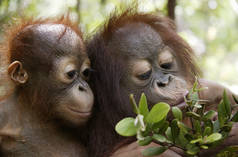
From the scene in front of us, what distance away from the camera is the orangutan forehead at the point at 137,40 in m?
3.02

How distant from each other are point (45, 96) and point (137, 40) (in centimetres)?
86

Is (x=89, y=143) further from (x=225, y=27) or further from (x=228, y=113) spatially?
(x=225, y=27)

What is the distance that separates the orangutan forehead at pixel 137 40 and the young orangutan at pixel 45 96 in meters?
0.32

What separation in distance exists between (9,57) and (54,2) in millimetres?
4551

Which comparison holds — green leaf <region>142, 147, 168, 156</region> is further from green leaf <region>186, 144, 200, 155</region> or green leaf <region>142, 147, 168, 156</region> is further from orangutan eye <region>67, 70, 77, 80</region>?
orangutan eye <region>67, 70, 77, 80</region>

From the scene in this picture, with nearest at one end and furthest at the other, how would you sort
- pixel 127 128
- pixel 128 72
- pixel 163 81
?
pixel 127 128 → pixel 163 81 → pixel 128 72

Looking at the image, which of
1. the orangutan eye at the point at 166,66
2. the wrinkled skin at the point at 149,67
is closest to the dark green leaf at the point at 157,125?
the wrinkled skin at the point at 149,67

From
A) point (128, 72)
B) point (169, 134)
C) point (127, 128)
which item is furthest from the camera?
point (128, 72)

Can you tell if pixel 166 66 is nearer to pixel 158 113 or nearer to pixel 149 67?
pixel 149 67

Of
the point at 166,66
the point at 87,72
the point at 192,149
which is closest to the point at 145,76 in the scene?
the point at 166,66

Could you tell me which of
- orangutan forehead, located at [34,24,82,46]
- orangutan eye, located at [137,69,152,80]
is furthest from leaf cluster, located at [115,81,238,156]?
orangutan forehead, located at [34,24,82,46]

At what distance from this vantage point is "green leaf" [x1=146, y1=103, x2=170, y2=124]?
1.84 meters

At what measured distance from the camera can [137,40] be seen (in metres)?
3.07

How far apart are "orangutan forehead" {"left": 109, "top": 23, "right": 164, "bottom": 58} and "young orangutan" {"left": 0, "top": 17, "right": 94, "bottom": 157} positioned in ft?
1.04
